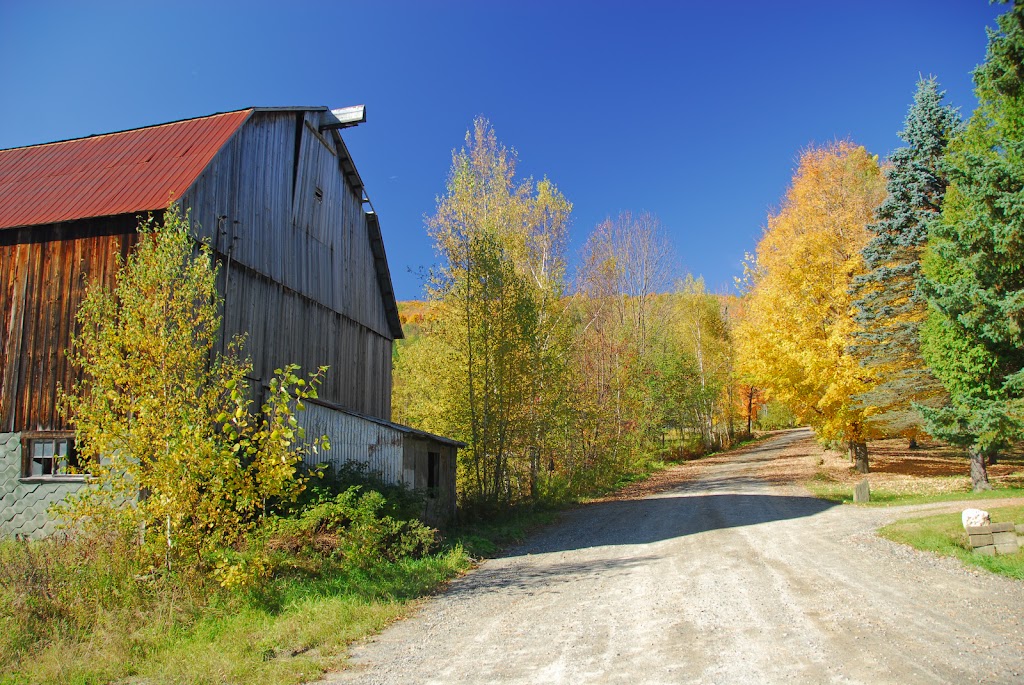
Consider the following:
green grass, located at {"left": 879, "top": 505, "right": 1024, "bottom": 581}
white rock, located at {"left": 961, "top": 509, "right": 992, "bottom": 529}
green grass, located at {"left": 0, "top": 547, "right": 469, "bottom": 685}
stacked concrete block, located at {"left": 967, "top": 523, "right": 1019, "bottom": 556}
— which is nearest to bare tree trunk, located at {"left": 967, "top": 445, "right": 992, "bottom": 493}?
green grass, located at {"left": 879, "top": 505, "right": 1024, "bottom": 581}

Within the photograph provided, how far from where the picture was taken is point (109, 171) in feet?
44.5

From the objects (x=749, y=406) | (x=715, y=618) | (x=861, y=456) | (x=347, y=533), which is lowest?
(x=715, y=618)

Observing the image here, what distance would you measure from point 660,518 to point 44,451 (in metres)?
14.1

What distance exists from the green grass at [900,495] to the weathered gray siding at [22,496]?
62.0 feet

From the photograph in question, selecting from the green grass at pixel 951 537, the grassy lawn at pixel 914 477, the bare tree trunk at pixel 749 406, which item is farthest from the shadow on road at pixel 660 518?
the bare tree trunk at pixel 749 406

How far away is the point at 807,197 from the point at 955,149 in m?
6.67

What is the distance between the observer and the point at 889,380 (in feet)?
65.0

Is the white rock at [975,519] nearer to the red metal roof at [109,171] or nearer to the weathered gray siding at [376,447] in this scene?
the weathered gray siding at [376,447]

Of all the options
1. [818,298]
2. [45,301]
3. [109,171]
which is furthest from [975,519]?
[109,171]

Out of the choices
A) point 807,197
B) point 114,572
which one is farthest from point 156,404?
point 807,197

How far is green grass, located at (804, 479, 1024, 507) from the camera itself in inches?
632

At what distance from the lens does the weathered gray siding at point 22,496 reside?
11.3 metres

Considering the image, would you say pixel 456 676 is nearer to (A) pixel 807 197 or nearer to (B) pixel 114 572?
(B) pixel 114 572

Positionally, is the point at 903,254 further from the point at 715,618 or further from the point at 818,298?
the point at 715,618
